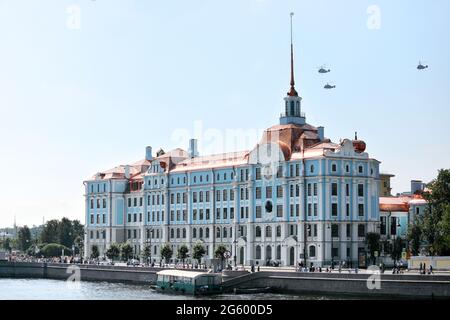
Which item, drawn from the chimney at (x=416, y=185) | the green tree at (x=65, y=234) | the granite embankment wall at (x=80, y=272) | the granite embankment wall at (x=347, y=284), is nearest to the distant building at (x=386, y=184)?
the chimney at (x=416, y=185)

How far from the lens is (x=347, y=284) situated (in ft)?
280

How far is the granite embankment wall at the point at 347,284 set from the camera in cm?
7894

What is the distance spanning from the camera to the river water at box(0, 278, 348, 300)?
8821 centimetres

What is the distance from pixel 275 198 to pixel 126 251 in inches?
1189

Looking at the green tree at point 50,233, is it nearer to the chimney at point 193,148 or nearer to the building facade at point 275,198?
the building facade at point 275,198

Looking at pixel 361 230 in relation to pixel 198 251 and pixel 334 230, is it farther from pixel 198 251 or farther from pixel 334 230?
pixel 198 251

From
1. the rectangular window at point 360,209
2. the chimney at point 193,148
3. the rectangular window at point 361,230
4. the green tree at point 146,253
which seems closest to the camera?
the rectangular window at point 361,230

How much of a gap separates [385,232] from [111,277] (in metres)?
36.4

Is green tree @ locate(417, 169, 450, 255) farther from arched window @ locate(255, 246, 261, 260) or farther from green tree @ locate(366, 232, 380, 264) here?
arched window @ locate(255, 246, 261, 260)

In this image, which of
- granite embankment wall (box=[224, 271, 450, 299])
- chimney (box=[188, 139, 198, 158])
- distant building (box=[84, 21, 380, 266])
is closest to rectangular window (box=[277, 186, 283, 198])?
distant building (box=[84, 21, 380, 266])

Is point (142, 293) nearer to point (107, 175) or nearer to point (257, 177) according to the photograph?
point (257, 177)

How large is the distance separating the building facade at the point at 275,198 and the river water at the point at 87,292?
62.5 feet

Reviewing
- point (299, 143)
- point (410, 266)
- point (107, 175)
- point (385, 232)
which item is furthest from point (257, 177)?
point (107, 175)

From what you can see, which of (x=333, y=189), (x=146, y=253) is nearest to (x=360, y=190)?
(x=333, y=189)
